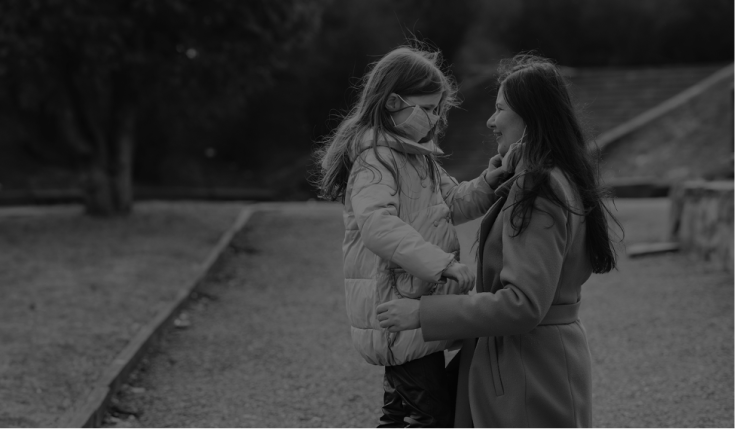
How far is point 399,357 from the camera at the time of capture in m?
2.67

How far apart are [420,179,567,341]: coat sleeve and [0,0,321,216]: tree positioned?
9866mm

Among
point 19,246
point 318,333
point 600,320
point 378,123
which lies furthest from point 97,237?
point 378,123

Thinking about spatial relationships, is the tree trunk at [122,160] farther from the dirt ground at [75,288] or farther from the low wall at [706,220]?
the low wall at [706,220]

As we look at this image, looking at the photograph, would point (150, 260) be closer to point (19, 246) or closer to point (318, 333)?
point (19, 246)

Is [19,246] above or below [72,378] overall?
below

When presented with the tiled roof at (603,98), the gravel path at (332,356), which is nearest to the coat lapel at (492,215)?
the gravel path at (332,356)

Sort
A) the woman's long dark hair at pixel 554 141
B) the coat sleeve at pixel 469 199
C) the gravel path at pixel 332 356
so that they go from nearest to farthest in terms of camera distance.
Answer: the woman's long dark hair at pixel 554 141, the coat sleeve at pixel 469 199, the gravel path at pixel 332 356

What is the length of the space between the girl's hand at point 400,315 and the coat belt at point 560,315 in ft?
1.23

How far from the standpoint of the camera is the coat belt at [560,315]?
7.95ft

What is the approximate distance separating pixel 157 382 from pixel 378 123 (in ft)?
10.8

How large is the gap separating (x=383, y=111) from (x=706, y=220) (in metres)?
7.40

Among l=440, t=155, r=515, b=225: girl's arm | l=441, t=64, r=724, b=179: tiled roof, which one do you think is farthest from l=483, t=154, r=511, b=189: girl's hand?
l=441, t=64, r=724, b=179: tiled roof

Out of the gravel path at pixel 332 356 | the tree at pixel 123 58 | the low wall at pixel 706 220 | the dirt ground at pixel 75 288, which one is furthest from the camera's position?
the tree at pixel 123 58

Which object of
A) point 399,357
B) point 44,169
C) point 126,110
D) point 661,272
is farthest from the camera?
point 44,169
